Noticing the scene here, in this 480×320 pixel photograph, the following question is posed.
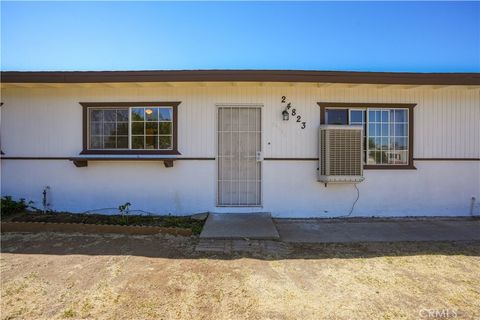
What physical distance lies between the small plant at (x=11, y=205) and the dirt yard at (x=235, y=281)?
5.95 feet

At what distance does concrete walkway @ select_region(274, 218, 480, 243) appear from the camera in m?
4.80

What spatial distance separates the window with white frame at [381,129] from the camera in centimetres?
621

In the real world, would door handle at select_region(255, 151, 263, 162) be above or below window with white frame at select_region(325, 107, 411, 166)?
below

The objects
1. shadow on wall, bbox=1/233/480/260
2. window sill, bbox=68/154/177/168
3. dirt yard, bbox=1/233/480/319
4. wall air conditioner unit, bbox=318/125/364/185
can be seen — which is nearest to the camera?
dirt yard, bbox=1/233/480/319

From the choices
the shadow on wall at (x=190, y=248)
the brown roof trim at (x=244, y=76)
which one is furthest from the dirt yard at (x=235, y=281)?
the brown roof trim at (x=244, y=76)

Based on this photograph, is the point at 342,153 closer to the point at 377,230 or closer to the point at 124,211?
the point at 377,230

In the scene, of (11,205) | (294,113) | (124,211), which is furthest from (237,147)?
(11,205)

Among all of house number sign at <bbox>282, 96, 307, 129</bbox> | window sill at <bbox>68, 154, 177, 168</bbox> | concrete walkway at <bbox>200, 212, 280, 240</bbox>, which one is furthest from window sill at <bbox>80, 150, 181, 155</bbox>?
house number sign at <bbox>282, 96, 307, 129</bbox>

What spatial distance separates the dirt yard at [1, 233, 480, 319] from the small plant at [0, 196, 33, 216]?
1.81 meters

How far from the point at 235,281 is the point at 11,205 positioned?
5.55 meters

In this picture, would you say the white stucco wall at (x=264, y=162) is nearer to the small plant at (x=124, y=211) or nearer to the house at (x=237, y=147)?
the house at (x=237, y=147)

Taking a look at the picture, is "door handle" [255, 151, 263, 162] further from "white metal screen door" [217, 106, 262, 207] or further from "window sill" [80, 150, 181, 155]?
"window sill" [80, 150, 181, 155]

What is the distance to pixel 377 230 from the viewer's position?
5.25 meters

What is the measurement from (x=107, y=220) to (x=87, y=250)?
1504 mm
